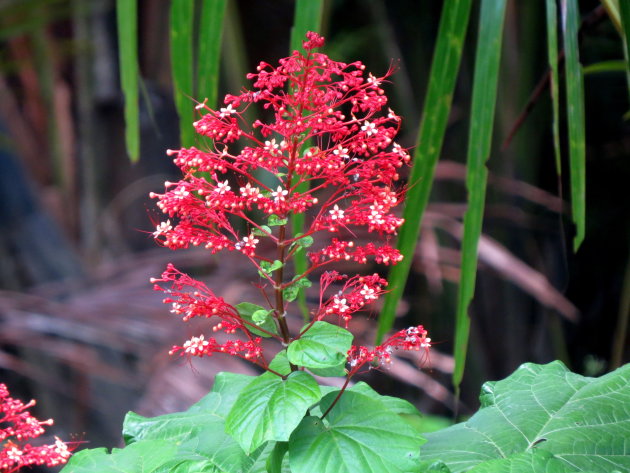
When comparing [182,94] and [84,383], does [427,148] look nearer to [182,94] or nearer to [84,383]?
[182,94]

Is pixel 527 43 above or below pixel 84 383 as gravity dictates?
above

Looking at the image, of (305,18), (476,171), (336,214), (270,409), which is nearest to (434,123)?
(476,171)

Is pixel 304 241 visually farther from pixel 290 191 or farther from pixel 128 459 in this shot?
Result: pixel 128 459

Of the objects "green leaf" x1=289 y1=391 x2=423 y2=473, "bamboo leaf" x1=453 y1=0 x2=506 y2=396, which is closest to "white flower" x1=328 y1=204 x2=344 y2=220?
"green leaf" x1=289 y1=391 x2=423 y2=473

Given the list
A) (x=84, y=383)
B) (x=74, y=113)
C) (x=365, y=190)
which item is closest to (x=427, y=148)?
(x=365, y=190)

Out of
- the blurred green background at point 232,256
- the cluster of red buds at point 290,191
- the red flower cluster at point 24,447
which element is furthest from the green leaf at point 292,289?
the blurred green background at point 232,256

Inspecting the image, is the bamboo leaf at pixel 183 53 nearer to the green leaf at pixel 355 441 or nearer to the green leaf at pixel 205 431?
the green leaf at pixel 205 431
